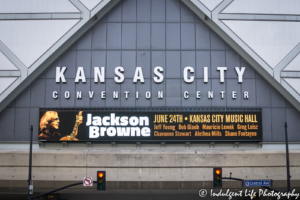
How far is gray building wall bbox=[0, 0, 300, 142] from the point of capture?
27.5m

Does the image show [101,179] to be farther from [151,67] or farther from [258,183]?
[151,67]

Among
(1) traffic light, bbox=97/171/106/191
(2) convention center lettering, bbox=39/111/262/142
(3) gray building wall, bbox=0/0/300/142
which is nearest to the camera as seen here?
(1) traffic light, bbox=97/171/106/191

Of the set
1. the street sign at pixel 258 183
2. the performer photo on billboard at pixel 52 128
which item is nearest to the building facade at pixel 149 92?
the performer photo on billboard at pixel 52 128

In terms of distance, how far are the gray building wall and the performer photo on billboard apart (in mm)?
749

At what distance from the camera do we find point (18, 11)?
91.4 ft

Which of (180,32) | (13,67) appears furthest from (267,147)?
(13,67)

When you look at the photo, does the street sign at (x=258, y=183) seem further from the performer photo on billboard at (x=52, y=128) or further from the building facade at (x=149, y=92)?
the performer photo on billboard at (x=52, y=128)

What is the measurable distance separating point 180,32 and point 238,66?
551 centimetres

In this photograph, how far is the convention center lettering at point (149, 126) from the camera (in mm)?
26906

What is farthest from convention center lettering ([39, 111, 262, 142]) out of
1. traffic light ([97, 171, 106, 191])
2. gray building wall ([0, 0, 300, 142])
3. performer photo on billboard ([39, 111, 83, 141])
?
traffic light ([97, 171, 106, 191])

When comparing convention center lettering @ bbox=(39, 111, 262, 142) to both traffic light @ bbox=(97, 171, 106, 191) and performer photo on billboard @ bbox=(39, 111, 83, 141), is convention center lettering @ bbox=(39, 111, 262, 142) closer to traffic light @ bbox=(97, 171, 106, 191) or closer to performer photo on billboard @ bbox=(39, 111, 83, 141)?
performer photo on billboard @ bbox=(39, 111, 83, 141)

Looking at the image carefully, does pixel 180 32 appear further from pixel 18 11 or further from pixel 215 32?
pixel 18 11

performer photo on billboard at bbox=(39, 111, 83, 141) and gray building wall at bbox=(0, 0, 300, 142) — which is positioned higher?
gray building wall at bbox=(0, 0, 300, 142)

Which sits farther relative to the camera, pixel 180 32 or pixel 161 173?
pixel 180 32
